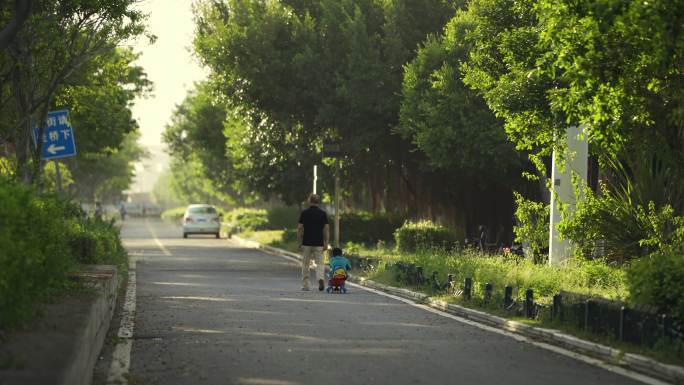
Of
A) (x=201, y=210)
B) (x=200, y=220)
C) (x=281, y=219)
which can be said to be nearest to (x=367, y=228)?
(x=200, y=220)

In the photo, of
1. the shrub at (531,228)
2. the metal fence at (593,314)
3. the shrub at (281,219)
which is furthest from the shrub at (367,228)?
the metal fence at (593,314)

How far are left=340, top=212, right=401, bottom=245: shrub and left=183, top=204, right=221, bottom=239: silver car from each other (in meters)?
15.6

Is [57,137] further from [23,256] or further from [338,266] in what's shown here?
[23,256]

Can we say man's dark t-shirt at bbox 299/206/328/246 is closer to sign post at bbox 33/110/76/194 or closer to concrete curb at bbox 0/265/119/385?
sign post at bbox 33/110/76/194

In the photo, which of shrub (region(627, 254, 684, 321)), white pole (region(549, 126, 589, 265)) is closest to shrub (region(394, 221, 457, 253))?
white pole (region(549, 126, 589, 265))

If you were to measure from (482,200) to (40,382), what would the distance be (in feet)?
107

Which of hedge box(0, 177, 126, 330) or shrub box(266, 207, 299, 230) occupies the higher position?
shrub box(266, 207, 299, 230)

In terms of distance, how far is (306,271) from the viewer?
66.6 ft

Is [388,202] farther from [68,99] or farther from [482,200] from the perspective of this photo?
[68,99]

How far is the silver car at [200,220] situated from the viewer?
54.0 metres

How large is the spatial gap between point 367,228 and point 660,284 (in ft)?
91.7

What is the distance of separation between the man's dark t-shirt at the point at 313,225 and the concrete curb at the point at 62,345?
8317 millimetres

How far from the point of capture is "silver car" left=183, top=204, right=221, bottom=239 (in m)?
54.0

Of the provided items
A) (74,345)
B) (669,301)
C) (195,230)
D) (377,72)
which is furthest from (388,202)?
(74,345)
